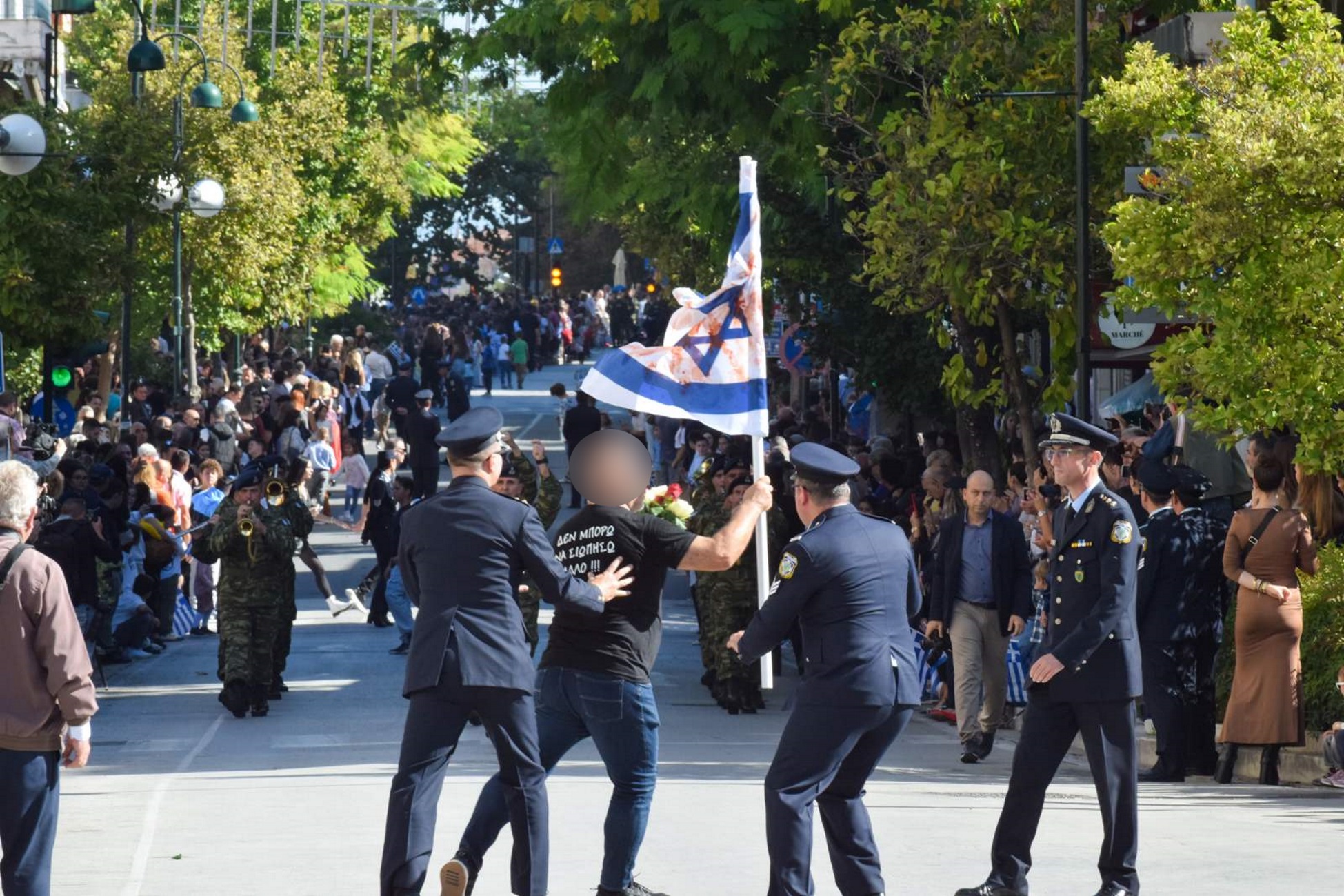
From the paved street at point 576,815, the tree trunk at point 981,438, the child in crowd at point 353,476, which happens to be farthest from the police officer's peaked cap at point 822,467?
the child in crowd at point 353,476

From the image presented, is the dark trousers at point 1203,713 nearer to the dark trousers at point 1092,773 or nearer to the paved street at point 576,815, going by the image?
the paved street at point 576,815

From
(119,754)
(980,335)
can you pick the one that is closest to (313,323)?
(980,335)

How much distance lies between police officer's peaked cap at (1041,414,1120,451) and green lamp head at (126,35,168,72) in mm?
18114

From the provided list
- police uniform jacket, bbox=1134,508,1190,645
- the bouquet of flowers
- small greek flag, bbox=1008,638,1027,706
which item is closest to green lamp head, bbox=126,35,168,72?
the bouquet of flowers

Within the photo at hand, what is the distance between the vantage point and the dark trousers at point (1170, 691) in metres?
13.4

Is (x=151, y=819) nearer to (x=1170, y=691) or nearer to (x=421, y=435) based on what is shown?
(x=1170, y=691)

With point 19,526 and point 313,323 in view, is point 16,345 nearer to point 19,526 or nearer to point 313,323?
point 19,526

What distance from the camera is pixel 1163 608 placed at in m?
13.4

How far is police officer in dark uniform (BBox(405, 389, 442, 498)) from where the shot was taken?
29.5m

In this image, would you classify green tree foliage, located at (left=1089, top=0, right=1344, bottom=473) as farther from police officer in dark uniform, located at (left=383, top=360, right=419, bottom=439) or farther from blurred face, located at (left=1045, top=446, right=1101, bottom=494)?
police officer in dark uniform, located at (left=383, top=360, right=419, bottom=439)

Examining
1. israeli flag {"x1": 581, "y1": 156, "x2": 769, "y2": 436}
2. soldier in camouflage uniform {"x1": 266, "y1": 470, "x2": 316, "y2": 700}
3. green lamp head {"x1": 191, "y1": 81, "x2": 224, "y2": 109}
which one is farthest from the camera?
green lamp head {"x1": 191, "y1": 81, "x2": 224, "y2": 109}

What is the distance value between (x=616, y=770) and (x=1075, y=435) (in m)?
2.30

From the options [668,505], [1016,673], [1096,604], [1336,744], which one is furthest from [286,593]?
[1096,604]

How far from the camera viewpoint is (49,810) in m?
8.24
